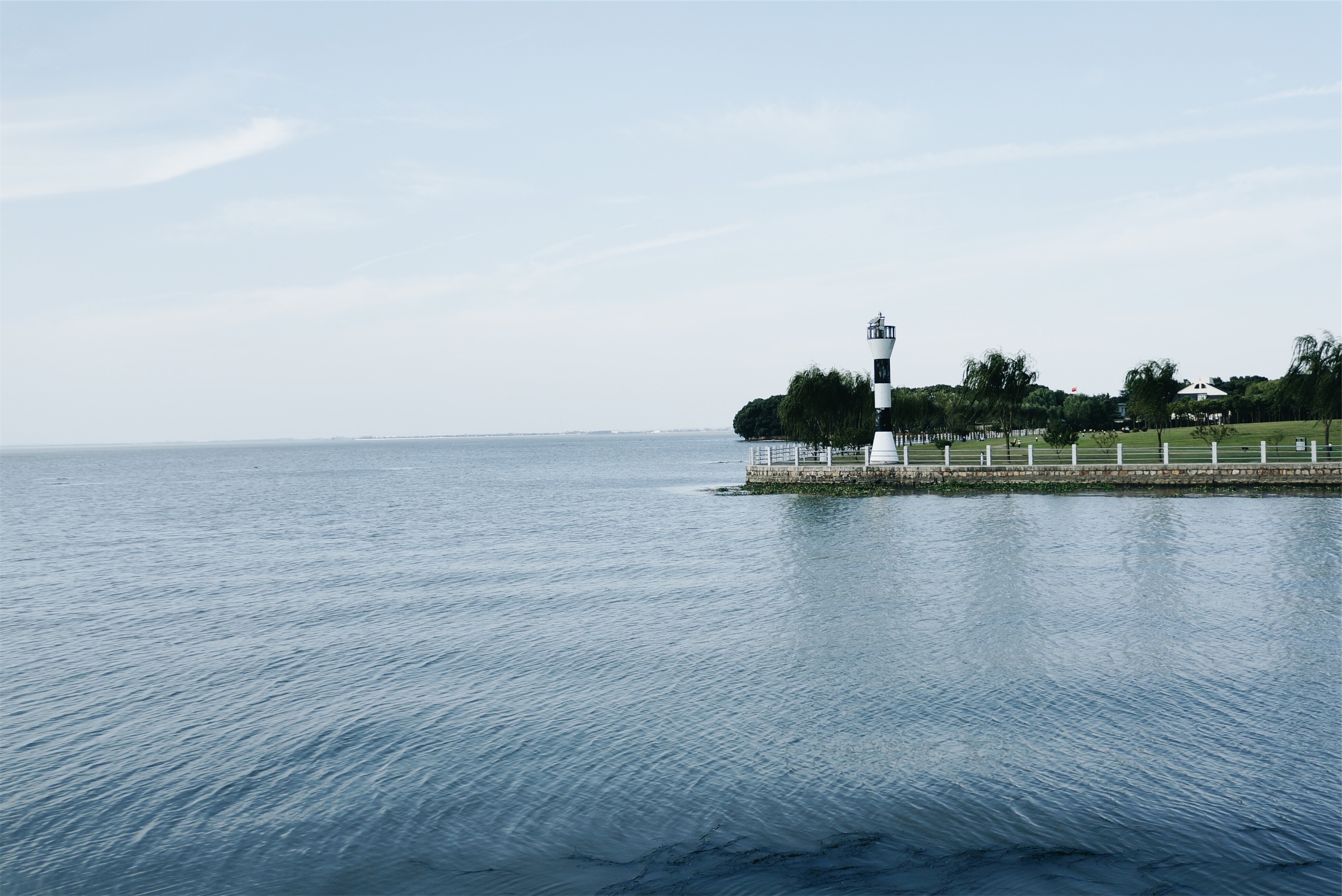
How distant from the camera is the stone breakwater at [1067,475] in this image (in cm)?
4731

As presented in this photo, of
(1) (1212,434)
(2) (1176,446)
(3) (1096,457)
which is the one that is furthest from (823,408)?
(1) (1212,434)

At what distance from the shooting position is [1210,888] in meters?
8.60

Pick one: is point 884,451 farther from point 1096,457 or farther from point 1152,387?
point 1152,387

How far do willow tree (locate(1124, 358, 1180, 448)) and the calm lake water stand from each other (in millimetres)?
33549

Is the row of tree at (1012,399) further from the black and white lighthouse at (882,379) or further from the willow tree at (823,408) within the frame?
the black and white lighthouse at (882,379)

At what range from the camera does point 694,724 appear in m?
13.5

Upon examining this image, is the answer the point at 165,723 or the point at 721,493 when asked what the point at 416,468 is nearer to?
the point at 721,493

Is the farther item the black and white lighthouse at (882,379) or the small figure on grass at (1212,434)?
the small figure on grass at (1212,434)

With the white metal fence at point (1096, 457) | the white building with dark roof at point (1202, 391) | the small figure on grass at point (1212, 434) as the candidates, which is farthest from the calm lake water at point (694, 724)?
the white building with dark roof at point (1202, 391)

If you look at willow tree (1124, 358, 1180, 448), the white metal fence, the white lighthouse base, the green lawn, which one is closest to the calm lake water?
the white metal fence

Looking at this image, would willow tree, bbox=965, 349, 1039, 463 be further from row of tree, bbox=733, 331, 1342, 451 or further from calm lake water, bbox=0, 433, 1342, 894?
calm lake water, bbox=0, 433, 1342, 894

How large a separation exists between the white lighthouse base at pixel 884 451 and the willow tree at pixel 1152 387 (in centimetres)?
Result: 1700

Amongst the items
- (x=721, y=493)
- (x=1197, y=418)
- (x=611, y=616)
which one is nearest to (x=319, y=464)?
(x=721, y=493)

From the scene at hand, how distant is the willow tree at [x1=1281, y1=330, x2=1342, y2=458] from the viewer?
54031 mm
